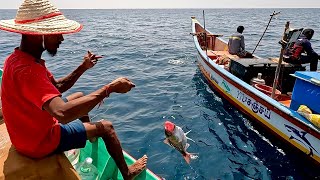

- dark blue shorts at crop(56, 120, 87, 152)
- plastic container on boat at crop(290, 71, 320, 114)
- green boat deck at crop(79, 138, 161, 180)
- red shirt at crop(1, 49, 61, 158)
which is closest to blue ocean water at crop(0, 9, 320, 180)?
plastic container on boat at crop(290, 71, 320, 114)

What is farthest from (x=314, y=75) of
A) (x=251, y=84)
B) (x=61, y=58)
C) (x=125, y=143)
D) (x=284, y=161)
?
(x=61, y=58)

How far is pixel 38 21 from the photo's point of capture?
2553 mm

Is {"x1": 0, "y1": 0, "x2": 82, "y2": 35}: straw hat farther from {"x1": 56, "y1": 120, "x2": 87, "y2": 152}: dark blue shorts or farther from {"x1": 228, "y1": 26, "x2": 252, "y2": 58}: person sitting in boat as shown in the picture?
{"x1": 228, "y1": 26, "x2": 252, "y2": 58}: person sitting in boat

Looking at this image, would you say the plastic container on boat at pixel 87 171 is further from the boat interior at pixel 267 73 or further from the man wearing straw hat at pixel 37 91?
the boat interior at pixel 267 73

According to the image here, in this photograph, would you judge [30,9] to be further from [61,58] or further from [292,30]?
[61,58]

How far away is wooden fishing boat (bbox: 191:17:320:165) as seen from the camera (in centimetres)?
561

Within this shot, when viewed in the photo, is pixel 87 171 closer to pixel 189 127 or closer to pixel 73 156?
pixel 73 156

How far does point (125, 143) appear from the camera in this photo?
21.8 ft

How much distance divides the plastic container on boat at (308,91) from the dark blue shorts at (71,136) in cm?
400

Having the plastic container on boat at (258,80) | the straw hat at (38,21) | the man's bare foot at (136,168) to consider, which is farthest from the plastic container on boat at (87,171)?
the plastic container on boat at (258,80)

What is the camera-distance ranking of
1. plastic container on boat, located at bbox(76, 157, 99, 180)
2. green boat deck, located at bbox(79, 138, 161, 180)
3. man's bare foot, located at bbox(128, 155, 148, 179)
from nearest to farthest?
man's bare foot, located at bbox(128, 155, 148, 179), green boat deck, located at bbox(79, 138, 161, 180), plastic container on boat, located at bbox(76, 157, 99, 180)

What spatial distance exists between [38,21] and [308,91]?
15.6 ft

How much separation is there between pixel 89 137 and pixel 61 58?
15.0 meters

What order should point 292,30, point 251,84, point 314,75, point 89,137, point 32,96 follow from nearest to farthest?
point 32,96
point 89,137
point 314,75
point 292,30
point 251,84
